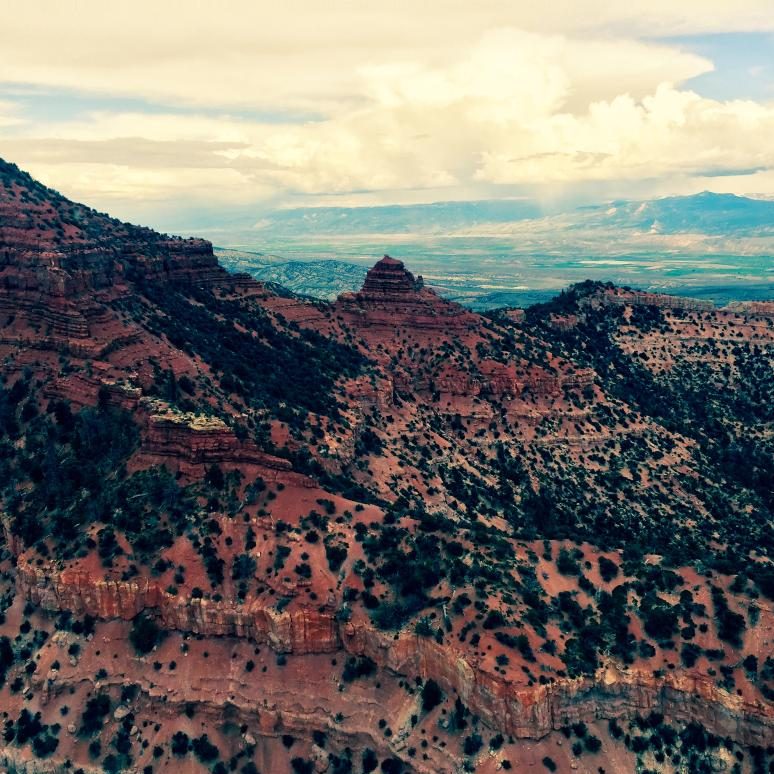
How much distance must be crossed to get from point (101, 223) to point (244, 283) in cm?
2530

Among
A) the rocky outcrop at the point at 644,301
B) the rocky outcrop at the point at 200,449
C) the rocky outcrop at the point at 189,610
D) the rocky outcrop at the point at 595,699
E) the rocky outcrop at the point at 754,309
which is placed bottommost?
the rocky outcrop at the point at 595,699

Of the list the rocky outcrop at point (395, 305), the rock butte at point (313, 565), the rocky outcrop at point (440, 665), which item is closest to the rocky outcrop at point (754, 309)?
the rock butte at point (313, 565)

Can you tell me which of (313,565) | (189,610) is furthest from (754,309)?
(189,610)

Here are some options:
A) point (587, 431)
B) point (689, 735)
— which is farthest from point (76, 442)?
point (587, 431)

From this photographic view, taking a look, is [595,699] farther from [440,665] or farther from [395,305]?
[395,305]

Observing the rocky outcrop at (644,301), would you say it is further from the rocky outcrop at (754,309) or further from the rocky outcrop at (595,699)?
the rocky outcrop at (595,699)

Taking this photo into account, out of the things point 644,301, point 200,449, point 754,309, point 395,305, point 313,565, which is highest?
point 395,305

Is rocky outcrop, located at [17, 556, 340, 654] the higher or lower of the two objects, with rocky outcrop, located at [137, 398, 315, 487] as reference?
lower

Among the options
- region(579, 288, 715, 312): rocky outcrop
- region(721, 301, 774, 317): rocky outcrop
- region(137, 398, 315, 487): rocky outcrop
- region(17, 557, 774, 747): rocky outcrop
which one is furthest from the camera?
region(579, 288, 715, 312): rocky outcrop

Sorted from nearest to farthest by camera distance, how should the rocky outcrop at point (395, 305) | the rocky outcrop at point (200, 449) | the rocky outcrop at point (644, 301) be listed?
the rocky outcrop at point (200, 449)
the rocky outcrop at point (395, 305)
the rocky outcrop at point (644, 301)

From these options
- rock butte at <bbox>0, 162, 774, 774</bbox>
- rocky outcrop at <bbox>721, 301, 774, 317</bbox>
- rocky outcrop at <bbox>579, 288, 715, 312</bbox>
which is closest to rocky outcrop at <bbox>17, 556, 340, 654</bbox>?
rock butte at <bbox>0, 162, 774, 774</bbox>

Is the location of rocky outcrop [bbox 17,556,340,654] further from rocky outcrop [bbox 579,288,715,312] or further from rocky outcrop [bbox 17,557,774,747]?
rocky outcrop [bbox 579,288,715,312]

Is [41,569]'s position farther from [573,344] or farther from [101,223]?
[573,344]

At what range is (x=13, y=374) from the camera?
291 ft
